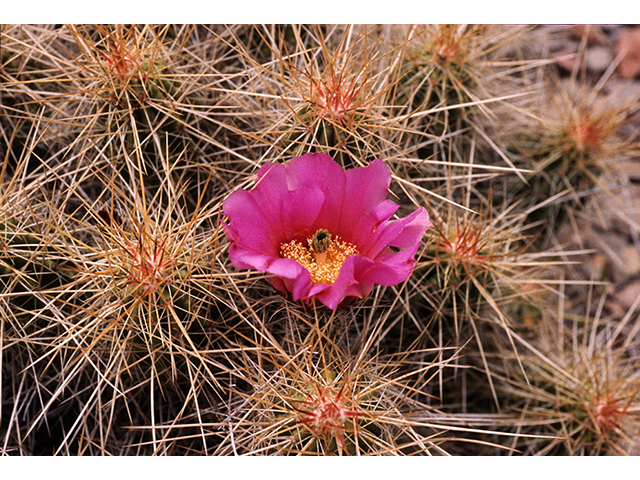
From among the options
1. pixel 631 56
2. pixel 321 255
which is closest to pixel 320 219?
pixel 321 255

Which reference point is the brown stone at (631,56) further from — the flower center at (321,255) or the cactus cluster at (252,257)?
the flower center at (321,255)

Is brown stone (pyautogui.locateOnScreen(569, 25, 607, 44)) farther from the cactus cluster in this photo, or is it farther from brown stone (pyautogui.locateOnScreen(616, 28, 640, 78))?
the cactus cluster

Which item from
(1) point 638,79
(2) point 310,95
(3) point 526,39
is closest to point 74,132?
(2) point 310,95

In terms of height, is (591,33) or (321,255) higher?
(591,33)

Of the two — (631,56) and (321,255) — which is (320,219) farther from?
(631,56)

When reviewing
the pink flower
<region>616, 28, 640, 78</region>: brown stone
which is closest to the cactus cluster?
the pink flower

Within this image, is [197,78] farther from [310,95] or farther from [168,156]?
[310,95]

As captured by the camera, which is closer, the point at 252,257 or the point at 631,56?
the point at 252,257

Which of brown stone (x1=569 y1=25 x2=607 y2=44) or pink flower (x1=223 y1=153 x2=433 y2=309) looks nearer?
pink flower (x1=223 y1=153 x2=433 y2=309)
